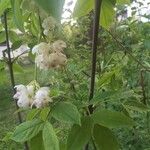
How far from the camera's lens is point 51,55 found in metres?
0.78

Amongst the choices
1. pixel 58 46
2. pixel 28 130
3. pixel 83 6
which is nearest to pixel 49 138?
pixel 28 130

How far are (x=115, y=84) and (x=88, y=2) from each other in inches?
10.5

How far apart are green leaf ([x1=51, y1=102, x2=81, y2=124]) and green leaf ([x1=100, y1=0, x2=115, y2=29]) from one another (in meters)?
0.26

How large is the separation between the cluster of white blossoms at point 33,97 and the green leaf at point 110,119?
10 cm

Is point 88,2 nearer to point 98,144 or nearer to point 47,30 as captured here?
point 47,30

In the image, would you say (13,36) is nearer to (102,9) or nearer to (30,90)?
(102,9)

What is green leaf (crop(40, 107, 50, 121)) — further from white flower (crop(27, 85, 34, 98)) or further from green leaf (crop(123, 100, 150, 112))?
green leaf (crop(123, 100, 150, 112))

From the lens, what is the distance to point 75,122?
2.55 feet

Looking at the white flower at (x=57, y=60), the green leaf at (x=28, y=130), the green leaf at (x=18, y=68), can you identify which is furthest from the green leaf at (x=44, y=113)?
the green leaf at (x=18, y=68)

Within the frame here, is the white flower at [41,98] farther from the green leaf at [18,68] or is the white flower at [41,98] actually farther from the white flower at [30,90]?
the green leaf at [18,68]

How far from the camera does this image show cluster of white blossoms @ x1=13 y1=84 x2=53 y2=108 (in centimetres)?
79

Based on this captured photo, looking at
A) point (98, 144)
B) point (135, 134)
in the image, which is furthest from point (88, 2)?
point (135, 134)

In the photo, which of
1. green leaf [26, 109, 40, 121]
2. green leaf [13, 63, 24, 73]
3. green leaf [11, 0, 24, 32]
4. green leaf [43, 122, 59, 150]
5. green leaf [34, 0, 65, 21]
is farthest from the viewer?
green leaf [13, 63, 24, 73]

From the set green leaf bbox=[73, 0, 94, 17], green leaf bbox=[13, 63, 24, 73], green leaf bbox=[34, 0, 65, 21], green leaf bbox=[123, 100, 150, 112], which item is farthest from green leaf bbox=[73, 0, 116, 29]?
green leaf bbox=[13, 63, 24, 73]
